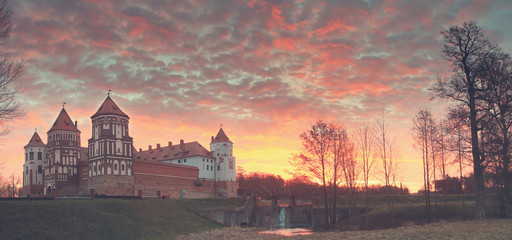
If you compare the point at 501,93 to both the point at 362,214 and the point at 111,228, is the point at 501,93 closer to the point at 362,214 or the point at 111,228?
the point at 362,214

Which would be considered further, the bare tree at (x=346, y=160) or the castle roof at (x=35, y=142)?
the castle roof at (x=35, y=142)

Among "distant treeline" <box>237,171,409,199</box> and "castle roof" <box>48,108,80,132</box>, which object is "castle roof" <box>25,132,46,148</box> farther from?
"distant treeline" <box>237,171,409,199</box>

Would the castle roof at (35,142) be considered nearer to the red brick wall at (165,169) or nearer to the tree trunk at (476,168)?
the red brick wall at (165,169)

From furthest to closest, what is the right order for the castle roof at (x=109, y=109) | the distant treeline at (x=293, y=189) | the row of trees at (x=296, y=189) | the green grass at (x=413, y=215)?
the castle roof at (x=109, y=109)
the distant treeline at (x=293, y=189)
the row of trees at (x=296, y=189)
the green grass at (x=413, y=215)

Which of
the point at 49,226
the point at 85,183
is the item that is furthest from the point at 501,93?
the point at 85,183

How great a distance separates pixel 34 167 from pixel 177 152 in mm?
28992

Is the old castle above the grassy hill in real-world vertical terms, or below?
above

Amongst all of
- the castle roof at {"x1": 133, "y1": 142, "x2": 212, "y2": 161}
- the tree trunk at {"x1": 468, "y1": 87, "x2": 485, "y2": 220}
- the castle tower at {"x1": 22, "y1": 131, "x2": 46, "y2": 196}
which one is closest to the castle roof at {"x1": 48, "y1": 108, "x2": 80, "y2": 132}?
the castle tower at {"x1": 22, "y1": 131, "x2": 46, "y2": 196}

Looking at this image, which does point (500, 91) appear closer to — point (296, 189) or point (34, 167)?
point (296, 189)

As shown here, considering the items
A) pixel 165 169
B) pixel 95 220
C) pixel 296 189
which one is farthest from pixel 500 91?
pixel 165 169

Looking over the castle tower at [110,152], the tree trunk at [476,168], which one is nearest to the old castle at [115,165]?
the castle tower at [110,152]

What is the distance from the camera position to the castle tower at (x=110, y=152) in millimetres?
68625

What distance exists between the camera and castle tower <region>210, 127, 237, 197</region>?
95062mm

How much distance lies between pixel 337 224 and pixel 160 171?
150ft
